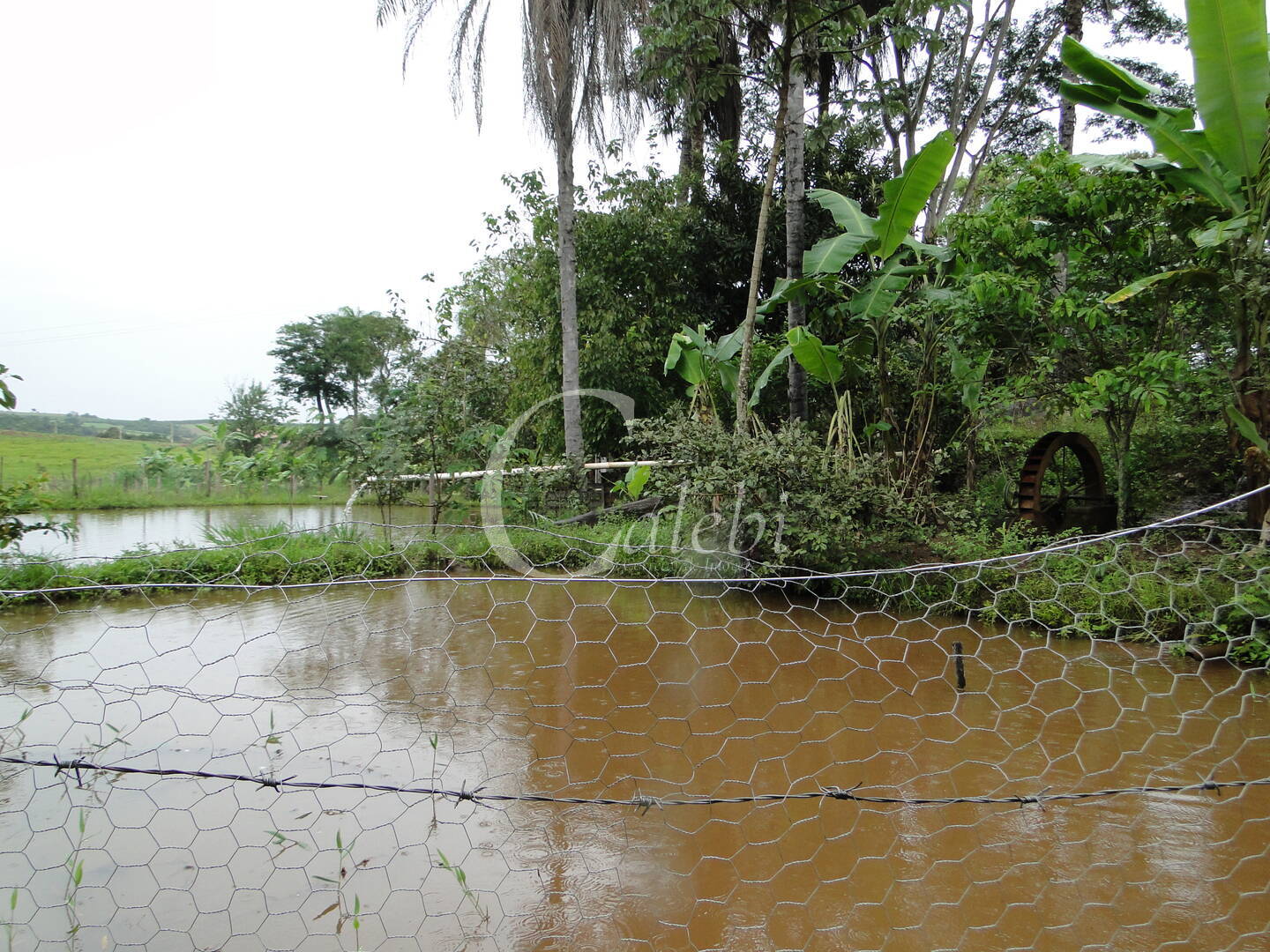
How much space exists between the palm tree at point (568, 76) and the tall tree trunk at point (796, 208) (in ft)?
7.28

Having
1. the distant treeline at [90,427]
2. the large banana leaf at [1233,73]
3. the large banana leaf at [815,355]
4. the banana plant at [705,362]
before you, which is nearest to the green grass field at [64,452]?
the distant treeline at [90,427]

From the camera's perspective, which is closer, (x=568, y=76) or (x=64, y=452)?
(x=568, y=76)

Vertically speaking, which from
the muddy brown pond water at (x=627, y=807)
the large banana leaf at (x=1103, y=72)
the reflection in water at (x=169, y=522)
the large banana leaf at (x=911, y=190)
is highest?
the large banana leaf at (x=1103, y=72)

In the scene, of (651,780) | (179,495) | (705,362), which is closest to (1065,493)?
(705,362)

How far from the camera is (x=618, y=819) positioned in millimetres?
2957

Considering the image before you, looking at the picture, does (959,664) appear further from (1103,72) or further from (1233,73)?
(1103,72)

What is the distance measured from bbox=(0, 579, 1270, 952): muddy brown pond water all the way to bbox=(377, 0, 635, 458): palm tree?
543 centimetres

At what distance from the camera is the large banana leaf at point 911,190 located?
6137 millimetres

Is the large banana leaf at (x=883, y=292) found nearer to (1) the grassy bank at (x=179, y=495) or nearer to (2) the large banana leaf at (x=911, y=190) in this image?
(2) the large banana leaf at (x=911, y=190)

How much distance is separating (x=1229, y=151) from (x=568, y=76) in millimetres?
6895

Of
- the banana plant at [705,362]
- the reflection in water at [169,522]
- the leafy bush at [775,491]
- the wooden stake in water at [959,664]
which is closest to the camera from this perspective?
the wooden stake in water at [959,664]

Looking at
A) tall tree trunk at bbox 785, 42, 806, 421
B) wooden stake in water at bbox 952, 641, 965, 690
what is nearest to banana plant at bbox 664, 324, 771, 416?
tall tree trunk at bbox 785, 42, 806, 421

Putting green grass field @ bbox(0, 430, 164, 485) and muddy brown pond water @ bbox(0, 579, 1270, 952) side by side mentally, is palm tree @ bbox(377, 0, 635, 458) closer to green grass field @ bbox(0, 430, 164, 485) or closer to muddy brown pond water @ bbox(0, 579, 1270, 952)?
muddy brown pond water @ bbox(0, 579, 1270, 952)

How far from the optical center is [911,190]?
6.49 meters
